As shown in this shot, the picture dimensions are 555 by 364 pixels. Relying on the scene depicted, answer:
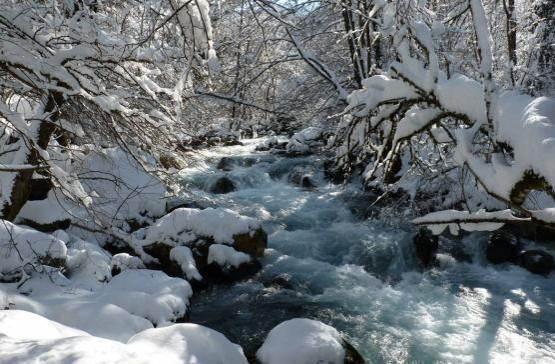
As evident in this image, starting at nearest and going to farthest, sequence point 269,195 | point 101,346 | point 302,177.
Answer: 1. point 101,346
2. point 269,195
3. point 302,177

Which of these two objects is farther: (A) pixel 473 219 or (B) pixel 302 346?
(B) pixel 302 346

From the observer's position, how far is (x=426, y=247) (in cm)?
880

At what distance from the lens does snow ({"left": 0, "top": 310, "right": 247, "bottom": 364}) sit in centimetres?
252

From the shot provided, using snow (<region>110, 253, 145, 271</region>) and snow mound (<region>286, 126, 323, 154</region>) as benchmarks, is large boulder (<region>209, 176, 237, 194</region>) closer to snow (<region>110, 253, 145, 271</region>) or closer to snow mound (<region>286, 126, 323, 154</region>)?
snow mound (<region>286, 126, 323, 154</region>)

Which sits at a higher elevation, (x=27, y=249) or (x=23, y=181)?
(x=23, y=181)

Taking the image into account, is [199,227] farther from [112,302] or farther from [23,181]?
[23,181]

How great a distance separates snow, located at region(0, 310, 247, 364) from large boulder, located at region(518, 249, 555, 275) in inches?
256

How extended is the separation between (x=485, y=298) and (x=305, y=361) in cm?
463

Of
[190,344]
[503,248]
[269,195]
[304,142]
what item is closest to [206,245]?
[269,195]

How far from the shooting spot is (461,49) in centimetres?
766

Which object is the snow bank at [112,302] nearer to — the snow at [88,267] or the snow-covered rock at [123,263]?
the snow at [88,267]

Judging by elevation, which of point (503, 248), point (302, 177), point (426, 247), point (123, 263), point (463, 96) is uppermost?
point (463, 96)

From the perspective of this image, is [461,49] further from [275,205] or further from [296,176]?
[296,176]

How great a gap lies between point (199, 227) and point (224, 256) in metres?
0.85
